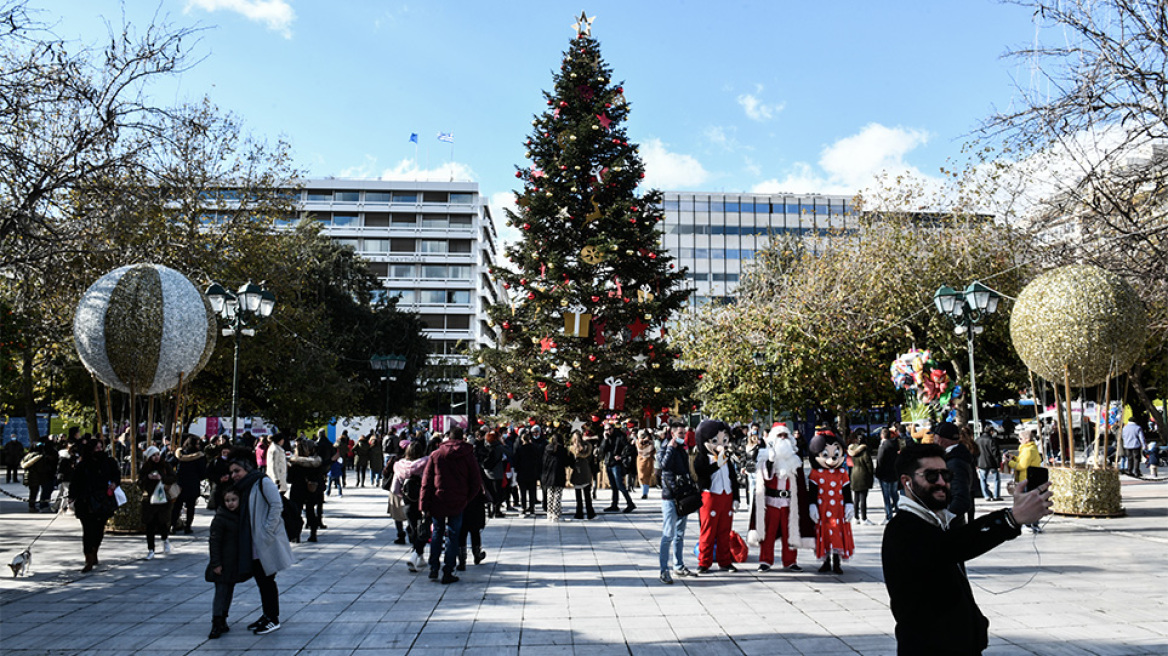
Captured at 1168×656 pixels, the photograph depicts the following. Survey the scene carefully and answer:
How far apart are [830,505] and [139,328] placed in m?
9.86

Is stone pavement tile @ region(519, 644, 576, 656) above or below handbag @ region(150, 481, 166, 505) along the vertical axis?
below

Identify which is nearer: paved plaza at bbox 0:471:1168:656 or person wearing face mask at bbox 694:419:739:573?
paved plaza at bbox 0:471:1168:656

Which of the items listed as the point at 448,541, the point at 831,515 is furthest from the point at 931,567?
the point at 448,541

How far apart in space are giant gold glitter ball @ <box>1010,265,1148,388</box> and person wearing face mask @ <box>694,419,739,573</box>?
690 cm

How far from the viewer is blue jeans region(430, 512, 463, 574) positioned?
942 cm

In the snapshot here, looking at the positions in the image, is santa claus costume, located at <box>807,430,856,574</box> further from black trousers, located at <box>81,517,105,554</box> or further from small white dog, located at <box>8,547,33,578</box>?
small white dog, located at <box>8,547,33,578</box>

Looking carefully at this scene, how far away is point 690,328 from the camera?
121ft

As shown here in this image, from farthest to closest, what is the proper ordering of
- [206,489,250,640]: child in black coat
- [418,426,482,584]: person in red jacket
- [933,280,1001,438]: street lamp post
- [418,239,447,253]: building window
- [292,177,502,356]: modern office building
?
1. [418,239,447,253]: building window
2. [292,177,502,356]: modern office building
3. [933,280,1001,438]: street lamp post
4. [418,426,482,584]: person in red jacket
5. [206,489,250,640]: child in black coat

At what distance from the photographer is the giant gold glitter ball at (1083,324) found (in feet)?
41.6

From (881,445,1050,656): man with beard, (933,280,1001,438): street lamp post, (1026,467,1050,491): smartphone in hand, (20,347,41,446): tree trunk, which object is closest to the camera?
(1026,467,1050,491): smartphone in hand

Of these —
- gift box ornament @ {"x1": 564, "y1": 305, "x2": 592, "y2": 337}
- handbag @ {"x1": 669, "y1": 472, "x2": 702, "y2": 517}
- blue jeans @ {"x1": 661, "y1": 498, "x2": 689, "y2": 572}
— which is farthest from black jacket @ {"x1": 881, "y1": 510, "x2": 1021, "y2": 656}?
gift box ornament @ {"x1": 564, "y1": 305, "x2": 592, "y2": 337}

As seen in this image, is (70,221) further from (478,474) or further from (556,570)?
(556,570)

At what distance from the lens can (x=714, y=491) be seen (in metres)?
9.59

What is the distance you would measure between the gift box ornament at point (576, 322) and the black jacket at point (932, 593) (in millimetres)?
20093
